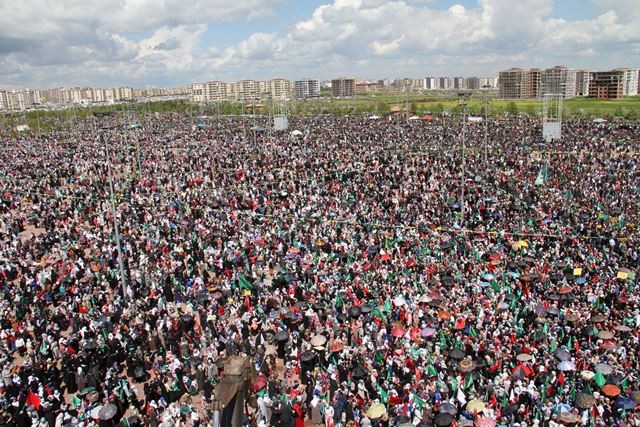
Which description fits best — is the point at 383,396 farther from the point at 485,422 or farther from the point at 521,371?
the point at 521,371

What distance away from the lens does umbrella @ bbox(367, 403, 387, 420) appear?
11828mm

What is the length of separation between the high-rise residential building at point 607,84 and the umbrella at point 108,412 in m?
131

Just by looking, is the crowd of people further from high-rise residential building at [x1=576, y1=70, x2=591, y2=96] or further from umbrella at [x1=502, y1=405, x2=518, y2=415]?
high-rise residential building at [x1=576, y1=70, x2=591, y2=96]

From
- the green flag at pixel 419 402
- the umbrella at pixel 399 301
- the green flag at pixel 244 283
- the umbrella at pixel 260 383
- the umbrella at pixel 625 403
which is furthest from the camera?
the green flag at pixel 244 283

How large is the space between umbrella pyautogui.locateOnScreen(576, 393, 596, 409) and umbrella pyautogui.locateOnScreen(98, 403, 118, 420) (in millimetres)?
10385

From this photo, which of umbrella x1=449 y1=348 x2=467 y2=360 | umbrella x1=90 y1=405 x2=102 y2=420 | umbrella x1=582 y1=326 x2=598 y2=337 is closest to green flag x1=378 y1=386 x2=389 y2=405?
umbrella x1=449 y1=348 x2=467 y2=360

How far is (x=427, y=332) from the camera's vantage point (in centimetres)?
1534

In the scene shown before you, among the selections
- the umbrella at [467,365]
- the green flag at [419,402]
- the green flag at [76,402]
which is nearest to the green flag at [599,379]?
the umbrella at [467,365]

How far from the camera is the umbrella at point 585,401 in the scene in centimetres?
1167

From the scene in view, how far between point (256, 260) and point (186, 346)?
737 centimetres

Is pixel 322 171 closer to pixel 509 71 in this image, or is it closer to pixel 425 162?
pixel 425 162

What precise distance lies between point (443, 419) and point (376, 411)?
58.8 inches

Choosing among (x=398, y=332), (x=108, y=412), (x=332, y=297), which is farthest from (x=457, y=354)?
(x=108, y=412)

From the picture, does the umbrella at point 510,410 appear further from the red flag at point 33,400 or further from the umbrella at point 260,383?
the red flag at point 33,400
